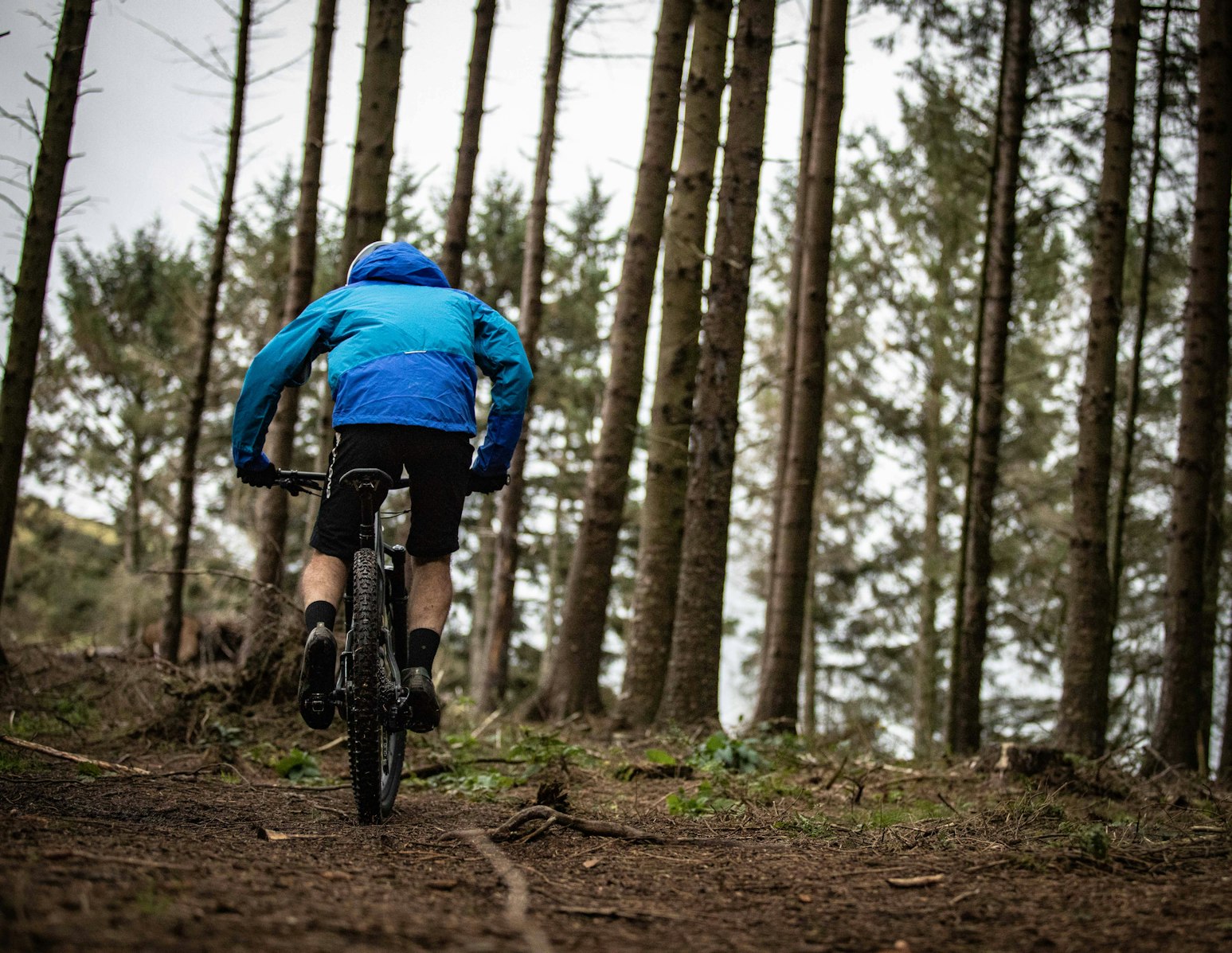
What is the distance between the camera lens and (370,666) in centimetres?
366

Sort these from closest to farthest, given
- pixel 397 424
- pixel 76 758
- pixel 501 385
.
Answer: pixel 397 424
pixel 501 385
pixel 76 758

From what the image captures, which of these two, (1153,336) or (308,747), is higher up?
(1153,336)

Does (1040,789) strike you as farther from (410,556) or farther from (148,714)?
(148,714)

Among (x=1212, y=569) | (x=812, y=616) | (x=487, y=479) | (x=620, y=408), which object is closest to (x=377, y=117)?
(x=620, y=408)

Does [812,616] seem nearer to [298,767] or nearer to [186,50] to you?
[186,50]

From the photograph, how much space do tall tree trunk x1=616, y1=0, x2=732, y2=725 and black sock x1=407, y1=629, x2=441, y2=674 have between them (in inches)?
178

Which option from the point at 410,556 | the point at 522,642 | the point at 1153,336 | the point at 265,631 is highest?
the point at 1153,336

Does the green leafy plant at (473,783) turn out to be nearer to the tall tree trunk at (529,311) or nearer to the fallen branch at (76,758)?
the fallen branch at (76,758)

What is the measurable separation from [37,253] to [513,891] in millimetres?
6722

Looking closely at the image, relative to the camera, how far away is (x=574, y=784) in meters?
5.59

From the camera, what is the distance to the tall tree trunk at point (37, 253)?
741cm

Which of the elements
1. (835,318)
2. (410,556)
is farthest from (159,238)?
(410,556)

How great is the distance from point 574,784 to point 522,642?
19018 mm

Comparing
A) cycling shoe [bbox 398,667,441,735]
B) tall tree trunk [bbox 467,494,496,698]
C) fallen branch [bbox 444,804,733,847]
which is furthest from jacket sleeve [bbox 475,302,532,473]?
tall tree trunk [bbox 467,494,496,698]
